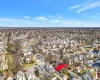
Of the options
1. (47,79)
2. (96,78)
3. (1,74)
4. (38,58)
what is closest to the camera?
(47,79)

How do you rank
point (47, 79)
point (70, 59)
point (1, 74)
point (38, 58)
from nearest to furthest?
point (47, 79) < point (1, 74) < point (70, 59) < point (38, 58)

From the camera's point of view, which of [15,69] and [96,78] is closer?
[96,78]

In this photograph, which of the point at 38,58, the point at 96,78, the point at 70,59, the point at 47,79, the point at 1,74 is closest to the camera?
the point at 47,79

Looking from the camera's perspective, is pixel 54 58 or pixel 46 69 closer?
pixel 46 69

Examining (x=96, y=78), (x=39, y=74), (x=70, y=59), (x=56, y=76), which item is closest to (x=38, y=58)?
(x=70, y=59)

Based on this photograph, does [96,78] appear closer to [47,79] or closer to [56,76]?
[56,76]

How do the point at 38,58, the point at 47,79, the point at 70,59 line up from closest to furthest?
the point at 47,79
the point at 70,59
the point at 38,58

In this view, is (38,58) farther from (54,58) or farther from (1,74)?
(1,74)

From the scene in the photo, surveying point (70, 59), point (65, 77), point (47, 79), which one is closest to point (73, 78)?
point (65, 77)
